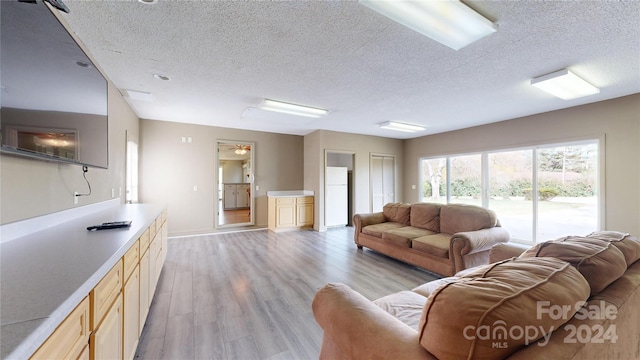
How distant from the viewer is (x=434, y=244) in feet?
9.89

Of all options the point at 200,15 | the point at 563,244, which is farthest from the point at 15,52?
the point at 563,244

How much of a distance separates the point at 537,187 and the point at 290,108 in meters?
4.85

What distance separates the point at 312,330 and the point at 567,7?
3129 mm

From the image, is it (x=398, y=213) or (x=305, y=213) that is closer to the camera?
(x=398, y=213)

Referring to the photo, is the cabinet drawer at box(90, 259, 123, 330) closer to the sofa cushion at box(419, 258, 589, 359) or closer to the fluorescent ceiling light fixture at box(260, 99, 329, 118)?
the sofa cushion at box(419, 258, 589, 359)

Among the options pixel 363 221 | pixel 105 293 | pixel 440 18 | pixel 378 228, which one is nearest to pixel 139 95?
pixel 105 293

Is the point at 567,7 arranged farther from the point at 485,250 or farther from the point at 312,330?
the point at 312,330

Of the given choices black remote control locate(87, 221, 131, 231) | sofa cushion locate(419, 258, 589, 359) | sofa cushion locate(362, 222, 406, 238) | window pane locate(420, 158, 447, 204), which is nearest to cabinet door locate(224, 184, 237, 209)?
sofa cushion locate(362, 222, 406, 238)

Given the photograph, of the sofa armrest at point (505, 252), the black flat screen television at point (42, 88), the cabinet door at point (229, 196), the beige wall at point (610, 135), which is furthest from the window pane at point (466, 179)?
the cabinet door at point (229, 196)

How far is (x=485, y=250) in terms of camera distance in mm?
2887

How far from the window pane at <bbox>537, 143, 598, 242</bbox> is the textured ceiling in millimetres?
902

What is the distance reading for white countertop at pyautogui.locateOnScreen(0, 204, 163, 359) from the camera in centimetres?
58

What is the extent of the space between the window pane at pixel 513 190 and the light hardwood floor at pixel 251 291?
3.06 meters

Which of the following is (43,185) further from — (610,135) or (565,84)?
(610,135)
